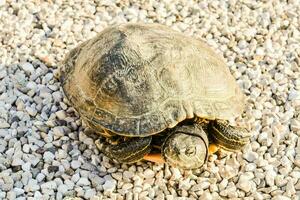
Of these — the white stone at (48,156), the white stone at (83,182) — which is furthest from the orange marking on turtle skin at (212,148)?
the white stone at (48,156)

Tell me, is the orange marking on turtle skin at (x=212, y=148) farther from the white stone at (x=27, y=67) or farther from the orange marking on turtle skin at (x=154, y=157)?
the white stone at (x=27, y=67)

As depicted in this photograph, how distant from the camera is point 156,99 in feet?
10.9

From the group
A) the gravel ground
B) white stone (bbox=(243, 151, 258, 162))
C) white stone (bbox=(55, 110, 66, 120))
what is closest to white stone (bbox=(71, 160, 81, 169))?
the gravel ground

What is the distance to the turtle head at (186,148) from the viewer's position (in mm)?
3236

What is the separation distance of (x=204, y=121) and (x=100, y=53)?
Result: 78 centimetres

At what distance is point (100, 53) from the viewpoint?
361cm

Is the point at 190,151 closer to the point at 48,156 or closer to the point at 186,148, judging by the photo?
the point at 186,148

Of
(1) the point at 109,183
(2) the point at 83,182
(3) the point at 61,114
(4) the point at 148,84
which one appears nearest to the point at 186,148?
(4) the point at 148,84

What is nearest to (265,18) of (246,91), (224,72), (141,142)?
(246,91)

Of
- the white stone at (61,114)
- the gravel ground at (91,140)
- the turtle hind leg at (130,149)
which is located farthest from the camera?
the white stone at (61,114)

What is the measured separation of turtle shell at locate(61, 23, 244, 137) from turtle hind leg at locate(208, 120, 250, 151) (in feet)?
0.31

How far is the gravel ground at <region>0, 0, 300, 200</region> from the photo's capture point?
3447 millimetres

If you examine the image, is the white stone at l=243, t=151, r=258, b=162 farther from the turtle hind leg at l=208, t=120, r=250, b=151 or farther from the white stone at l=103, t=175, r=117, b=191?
the white stone at l=103, t=175, r=117, b=191

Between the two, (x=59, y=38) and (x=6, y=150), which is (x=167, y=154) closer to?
(x=6, y=150)
